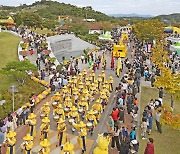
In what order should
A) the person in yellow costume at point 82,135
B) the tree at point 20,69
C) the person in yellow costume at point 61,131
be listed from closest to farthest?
the person in yellow costume at point 82,135 → the person in yellow costume at point 61,131 → the tree at point 20,69

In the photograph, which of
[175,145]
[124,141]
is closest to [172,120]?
[175,145]

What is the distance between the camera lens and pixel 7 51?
83.7 ft

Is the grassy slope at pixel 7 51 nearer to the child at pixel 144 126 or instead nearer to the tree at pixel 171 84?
the tree at pixel 171 84

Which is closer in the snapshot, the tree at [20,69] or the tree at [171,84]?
the tree at [171,84]

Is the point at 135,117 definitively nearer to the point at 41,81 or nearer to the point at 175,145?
the point at 175,145

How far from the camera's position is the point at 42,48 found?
25.3m

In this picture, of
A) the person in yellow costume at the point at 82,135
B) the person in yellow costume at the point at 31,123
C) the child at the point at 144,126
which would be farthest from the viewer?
the child at the point at 144,126

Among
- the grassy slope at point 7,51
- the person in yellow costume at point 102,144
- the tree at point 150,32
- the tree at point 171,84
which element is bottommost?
the person in yellow costume at point 102,144

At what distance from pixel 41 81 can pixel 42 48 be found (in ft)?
24.6

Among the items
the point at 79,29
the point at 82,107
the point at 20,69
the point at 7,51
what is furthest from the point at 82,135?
the point at 79,29

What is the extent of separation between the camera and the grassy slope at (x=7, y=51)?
18547mm

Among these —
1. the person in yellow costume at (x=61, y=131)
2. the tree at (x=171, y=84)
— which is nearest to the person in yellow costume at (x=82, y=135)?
the person in yellow costume at (x=61, y=131)

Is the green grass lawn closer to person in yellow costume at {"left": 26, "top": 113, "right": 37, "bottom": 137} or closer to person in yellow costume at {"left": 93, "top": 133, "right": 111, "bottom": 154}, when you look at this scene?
person in yellow costume at {"left": 93, "top": 133, "right": 111, "bottom": 154}

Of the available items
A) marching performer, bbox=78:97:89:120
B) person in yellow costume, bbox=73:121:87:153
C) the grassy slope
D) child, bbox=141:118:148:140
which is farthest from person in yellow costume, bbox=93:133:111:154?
the grassy slope
